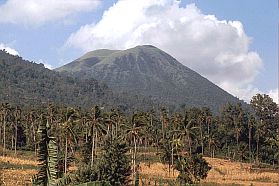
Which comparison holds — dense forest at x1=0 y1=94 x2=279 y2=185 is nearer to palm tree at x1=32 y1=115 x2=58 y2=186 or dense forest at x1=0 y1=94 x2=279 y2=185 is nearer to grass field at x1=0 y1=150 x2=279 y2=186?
grass field at x1=0 y1=150 x2=279 y2=186

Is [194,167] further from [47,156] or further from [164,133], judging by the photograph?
[164,133]

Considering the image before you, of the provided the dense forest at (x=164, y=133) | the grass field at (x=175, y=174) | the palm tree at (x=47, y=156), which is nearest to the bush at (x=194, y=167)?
the dense forest at (x=164, y=133)

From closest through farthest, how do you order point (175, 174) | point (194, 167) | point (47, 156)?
1. point (47, 156)
2. point (194, 167)
3. point (175, 174)

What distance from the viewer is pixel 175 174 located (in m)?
75.9

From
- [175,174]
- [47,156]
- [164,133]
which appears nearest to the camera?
[47,156]

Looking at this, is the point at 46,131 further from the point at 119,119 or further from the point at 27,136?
the point at 27,136

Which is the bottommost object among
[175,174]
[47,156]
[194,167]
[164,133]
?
[175,174]

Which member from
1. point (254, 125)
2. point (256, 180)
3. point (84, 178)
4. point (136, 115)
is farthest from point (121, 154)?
point (254, 125)

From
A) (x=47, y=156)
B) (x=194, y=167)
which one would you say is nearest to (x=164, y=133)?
(x=194, y=167)

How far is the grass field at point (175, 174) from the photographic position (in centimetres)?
5982

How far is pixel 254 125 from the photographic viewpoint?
10281 cm

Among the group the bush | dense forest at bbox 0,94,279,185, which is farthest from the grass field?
dense forest at bbox 0,94,279,185

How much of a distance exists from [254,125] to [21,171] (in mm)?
58602

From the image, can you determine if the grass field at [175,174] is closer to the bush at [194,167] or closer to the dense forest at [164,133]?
the bush at [194,167]
